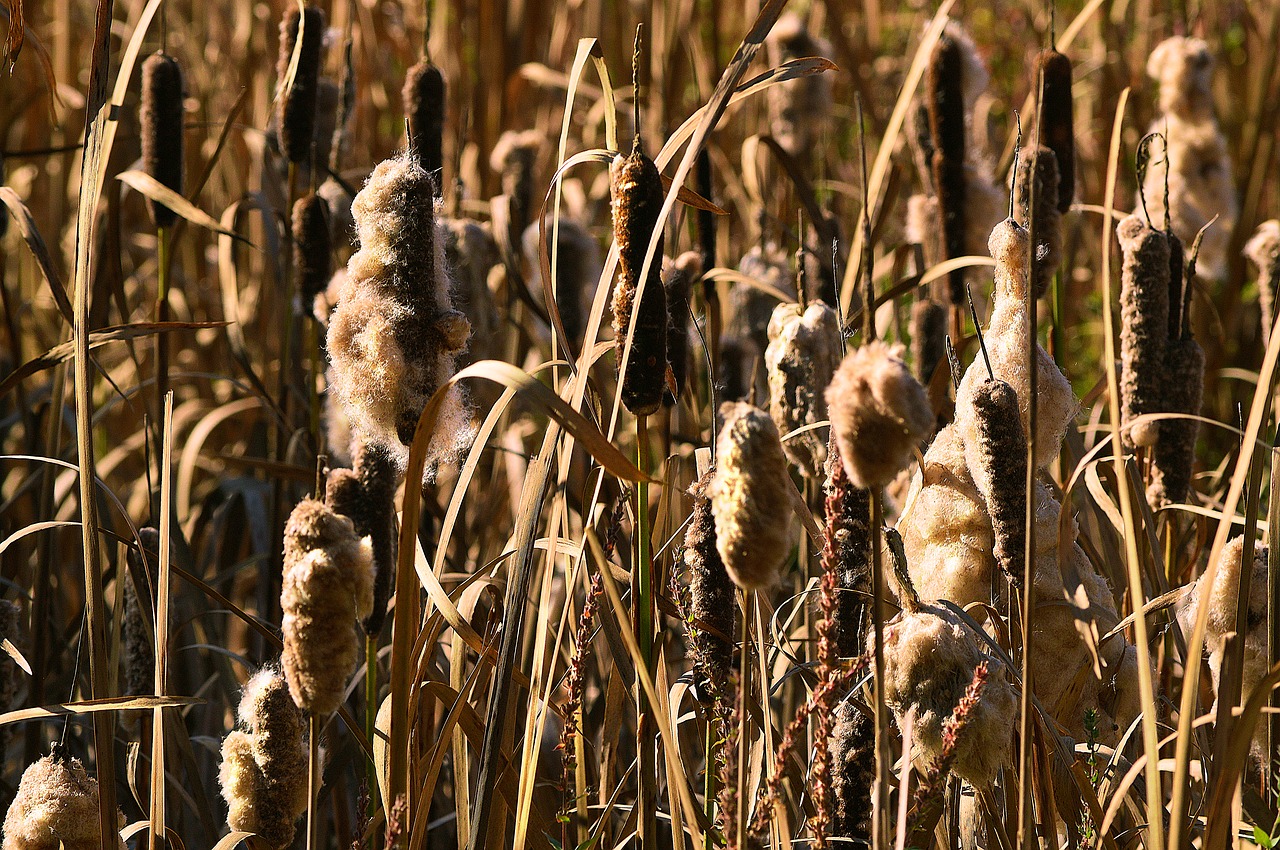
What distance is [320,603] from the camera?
27.4 inches

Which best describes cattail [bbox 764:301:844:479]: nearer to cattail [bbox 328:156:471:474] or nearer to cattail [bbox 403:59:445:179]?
cattail [bbox 328:156:471:474]

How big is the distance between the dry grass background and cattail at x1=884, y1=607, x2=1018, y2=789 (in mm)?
68

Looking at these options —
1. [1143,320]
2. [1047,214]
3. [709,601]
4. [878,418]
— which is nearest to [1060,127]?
[1047,214]

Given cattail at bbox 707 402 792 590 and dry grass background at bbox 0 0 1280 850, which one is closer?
cattail at bbox 707 402 792 590

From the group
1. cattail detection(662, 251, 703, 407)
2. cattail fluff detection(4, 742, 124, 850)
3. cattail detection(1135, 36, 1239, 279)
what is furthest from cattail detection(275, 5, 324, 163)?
cattail detection(1135, 36, 1239, 279)

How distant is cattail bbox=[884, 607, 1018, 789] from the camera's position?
32.0 inches

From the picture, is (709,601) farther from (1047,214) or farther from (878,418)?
(1047,214)

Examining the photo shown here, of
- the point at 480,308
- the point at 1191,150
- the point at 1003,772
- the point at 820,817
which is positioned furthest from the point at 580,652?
the point at 1191,150

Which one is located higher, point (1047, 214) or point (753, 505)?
point (1047, 214)

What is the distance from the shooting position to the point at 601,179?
9.70ft

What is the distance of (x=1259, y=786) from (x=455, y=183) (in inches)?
50.2

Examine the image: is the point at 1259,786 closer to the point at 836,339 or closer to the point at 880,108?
the point at 836,339

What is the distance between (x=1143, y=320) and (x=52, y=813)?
105cm

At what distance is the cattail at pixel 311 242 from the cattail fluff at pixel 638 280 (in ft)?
2.47
